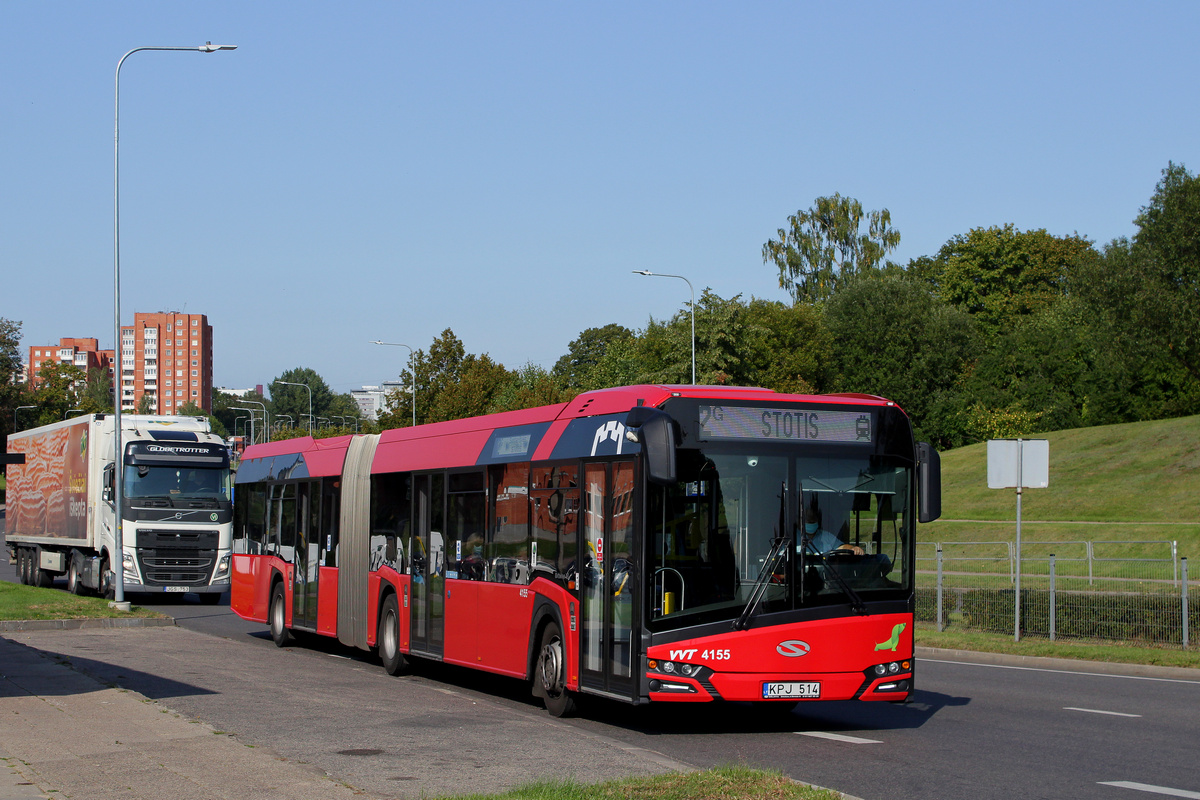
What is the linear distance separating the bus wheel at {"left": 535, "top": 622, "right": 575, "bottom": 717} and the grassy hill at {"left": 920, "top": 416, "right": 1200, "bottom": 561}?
31247 mm

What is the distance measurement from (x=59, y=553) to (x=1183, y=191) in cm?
4477

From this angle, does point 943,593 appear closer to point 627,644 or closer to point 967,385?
point 627,644

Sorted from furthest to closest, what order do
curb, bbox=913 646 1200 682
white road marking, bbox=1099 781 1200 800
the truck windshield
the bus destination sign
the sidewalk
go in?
the truck windshield < curb, bbox=913 646 1200 682 < the bus destination sign < white road marking, bbox=1099 781 1200 800 < the sidewalk

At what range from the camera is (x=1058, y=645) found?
63.7ft

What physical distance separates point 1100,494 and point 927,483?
1751 inches

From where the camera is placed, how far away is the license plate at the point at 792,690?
10922mm

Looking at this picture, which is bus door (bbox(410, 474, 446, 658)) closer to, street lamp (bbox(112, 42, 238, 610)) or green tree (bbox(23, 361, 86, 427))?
street lamp (bbox(112, 42, 238, 610))

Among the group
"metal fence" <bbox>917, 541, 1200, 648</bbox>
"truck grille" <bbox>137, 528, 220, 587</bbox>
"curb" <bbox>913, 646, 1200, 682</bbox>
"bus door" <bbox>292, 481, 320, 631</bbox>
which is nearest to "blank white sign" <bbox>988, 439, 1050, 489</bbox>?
"metal fence" <bbox>917, 541, 1200, 648</bbox>

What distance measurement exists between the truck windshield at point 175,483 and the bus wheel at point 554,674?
1726 centimetres

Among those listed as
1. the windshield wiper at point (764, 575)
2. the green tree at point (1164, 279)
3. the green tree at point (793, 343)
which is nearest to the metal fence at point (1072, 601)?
the windshield wiper at point (764, 575)

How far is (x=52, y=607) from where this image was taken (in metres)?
23.3

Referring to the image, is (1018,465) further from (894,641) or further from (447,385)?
(447,385)

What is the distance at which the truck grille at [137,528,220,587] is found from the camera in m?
27.6

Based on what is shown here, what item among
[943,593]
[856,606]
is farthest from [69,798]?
[943,593]
